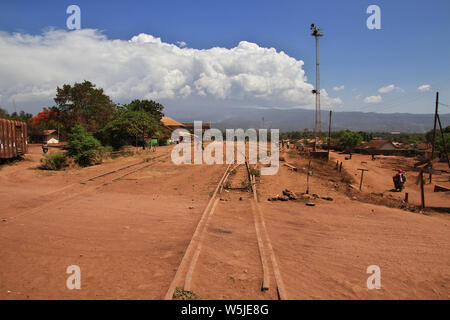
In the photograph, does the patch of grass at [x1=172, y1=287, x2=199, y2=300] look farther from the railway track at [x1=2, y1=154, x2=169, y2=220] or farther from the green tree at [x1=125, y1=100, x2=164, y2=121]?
the green tree at [x1=125, y1=100, x2=164, y2=121]

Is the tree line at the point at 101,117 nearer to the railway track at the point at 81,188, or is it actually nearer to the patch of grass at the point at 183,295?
the railway track at the point at 81,188

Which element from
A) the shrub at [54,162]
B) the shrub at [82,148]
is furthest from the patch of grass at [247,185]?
the shrub at [54,162]

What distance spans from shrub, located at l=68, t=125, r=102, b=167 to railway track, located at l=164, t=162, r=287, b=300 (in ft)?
40.4

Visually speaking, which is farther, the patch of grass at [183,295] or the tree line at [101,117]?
the tree line at [101,117]

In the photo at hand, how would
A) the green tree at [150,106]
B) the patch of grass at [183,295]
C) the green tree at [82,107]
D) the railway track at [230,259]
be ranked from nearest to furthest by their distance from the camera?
the patch of grass at [183,295] < the railway track at [230,259] < the green tree at [82,107] < the green tree at [150,106]

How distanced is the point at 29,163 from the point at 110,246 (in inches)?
613

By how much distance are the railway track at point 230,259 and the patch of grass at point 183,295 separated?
0.15 feet

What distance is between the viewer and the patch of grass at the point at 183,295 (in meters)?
3.91

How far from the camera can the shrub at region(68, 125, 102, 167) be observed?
1759 centimetres

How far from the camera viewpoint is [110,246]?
5.74 metres

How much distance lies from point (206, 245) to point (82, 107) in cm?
3847

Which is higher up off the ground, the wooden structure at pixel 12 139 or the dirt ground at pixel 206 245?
the wooden structure at pixel 12 139
